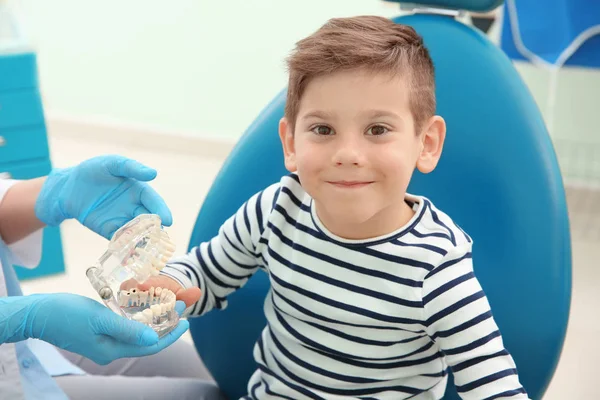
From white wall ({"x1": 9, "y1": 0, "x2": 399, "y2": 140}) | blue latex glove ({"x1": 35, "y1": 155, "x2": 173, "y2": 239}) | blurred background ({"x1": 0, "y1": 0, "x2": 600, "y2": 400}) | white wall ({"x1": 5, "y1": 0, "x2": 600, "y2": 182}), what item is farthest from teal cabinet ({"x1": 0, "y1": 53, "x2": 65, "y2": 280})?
blue latex glove ({"x1": 35, "y1": 155, "x2": 173, "y2": 239})

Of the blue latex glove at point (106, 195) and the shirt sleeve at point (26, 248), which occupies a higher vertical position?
the blue latex glove at point (106, 195)

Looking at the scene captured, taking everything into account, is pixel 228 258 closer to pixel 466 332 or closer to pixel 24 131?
pixel 466 332

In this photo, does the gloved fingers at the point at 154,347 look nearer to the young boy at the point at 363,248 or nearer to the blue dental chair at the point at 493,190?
the young boy at the point at 363,248

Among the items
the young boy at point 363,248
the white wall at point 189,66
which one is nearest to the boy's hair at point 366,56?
the young boy at point 363,248

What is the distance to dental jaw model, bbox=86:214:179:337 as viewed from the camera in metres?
0.93

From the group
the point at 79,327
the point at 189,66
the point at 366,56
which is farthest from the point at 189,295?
the point at 189,66

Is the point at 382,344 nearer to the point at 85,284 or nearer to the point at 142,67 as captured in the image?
→ the point at 85,284

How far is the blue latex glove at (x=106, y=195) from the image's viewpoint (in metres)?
1.08

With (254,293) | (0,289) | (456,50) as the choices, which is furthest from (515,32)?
(0,289)

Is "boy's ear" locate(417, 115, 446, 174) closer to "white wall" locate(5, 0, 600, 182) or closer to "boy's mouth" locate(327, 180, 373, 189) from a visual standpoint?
"boy's mouth" locate(327, 180, 373, 189)

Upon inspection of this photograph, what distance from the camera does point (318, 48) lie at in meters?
0.94

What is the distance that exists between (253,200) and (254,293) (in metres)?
0.17

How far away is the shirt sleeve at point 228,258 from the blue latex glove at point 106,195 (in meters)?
0.09

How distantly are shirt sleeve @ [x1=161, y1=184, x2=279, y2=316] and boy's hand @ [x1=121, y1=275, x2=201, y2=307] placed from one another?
23 mm
